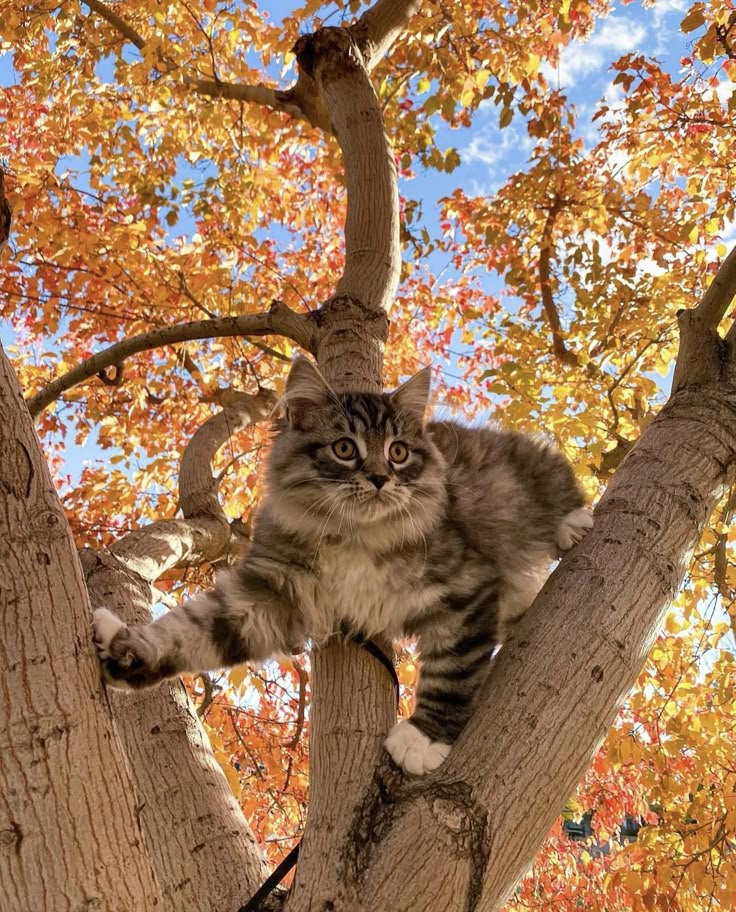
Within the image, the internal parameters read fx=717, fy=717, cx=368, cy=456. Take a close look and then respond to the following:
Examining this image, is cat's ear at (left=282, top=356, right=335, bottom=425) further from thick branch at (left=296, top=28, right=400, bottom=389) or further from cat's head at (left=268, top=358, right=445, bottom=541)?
thick branch at (left=296, top=28, right=400, bottom=389)

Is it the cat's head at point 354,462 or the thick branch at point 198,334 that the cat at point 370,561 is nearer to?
the cat's head at point 354,462

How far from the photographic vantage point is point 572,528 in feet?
Result: 10.5

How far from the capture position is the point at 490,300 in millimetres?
9156

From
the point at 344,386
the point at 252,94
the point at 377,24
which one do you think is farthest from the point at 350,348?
the point at 252,94

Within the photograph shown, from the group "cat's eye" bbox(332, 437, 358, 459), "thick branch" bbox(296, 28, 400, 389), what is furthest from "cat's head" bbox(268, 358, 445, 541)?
"thick branch" bbox(296, 28, 400, 389)

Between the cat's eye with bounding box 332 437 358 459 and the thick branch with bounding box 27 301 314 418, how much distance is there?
1164 mm

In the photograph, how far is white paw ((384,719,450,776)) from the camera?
6.72ft

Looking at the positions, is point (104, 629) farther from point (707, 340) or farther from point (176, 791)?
point (707, 340)

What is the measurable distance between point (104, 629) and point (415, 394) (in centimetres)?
161

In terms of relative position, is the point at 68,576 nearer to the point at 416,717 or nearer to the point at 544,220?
the point at 416,717

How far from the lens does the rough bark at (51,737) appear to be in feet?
4.50

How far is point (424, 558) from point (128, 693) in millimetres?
1153

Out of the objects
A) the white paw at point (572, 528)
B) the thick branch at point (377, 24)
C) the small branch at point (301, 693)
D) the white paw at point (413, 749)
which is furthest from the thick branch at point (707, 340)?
the small branch at point (301, 693)

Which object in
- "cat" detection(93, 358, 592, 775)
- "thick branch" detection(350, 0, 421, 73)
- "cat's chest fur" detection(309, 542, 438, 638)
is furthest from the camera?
"thick branch" detection(350, 0, 421, 73)
